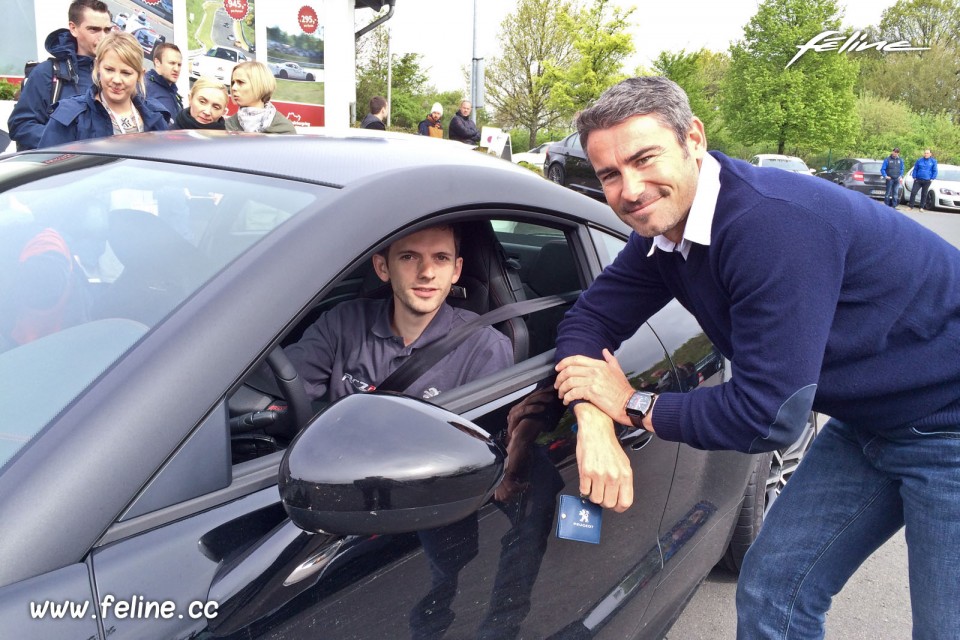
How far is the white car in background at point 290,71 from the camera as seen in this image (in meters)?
13.3

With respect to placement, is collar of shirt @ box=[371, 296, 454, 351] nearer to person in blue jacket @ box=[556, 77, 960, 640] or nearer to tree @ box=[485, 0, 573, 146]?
person in blue jacket @ box=[556, 77, 960, 640]

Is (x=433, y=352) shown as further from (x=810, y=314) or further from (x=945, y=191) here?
(x=945, y=191)

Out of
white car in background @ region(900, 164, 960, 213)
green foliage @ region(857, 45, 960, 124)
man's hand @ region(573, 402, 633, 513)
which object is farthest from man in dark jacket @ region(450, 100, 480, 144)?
green foliage @ region(857, 45, 960, 124)

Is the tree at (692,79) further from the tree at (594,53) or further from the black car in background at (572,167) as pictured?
the black car in background at (572,167)

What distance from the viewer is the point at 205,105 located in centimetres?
444

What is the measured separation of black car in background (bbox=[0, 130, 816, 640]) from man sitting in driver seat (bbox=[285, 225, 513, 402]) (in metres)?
0.13

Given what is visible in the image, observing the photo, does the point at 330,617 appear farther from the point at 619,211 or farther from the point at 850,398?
the point at 850,398

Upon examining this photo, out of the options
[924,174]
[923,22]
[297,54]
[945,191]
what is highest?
[923,22]

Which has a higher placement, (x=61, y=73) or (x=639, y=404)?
(x=61, y=73)

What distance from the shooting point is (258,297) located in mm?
1158

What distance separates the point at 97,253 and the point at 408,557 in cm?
83

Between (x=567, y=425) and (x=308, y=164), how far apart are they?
0.80 m

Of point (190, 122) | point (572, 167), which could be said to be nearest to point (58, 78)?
point (190, 122)

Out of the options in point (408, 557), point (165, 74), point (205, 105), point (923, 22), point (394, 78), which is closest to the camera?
point (408, 557)
